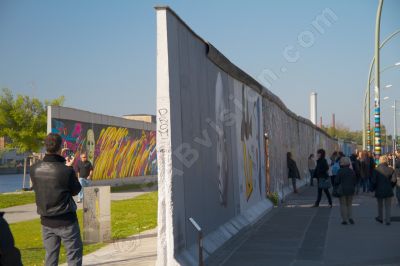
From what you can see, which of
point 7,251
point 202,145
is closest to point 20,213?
point 202,145

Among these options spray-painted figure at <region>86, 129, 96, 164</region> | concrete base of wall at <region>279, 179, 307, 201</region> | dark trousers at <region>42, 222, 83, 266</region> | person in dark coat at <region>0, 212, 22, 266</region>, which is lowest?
concrete base of wall at <region>279, 179, 307, 201</region>

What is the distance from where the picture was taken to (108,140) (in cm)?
3259

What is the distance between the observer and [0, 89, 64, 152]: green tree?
128 ft

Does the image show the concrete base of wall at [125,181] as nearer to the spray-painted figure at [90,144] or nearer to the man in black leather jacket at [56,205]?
the spray-painted figure at [90,144]

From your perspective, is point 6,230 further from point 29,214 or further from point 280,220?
point 29,214

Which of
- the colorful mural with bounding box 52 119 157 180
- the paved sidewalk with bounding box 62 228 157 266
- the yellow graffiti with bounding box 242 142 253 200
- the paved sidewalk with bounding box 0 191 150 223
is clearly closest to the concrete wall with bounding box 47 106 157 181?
the colorful mural with bounding box 52 119 157 180

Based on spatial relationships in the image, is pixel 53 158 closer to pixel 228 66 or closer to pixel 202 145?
pixel 202 145

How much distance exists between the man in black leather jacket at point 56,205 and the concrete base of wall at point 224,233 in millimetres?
1900

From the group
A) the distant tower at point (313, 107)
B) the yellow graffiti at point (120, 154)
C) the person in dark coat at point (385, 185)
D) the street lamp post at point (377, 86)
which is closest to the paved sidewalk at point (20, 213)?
the person in dark coat at point (385, 185)

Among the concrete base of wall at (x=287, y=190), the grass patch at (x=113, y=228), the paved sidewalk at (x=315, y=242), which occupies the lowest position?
the grass patch at (x=113, y=228)

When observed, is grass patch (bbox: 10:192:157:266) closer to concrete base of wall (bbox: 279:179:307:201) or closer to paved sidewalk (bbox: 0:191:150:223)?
paved sidewalk (bbox: 0:191:150:223)

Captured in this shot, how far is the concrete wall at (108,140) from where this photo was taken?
26438 millimetres

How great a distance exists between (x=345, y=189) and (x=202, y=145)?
5570 mm

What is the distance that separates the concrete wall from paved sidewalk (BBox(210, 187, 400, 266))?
41.0 ft
